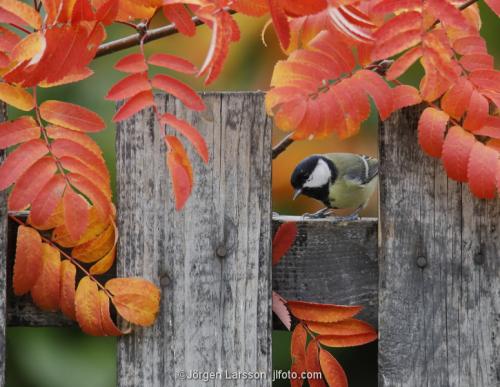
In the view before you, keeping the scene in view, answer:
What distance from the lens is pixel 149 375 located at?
2.25m

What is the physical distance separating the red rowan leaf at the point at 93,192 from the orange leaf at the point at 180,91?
0.29 m

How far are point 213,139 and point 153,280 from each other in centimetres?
42

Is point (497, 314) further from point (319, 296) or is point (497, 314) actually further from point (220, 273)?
point (220, 273)

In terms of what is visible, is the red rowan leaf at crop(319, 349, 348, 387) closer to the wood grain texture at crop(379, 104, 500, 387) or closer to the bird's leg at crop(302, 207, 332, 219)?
the wood grain texture at crop(379, 104, 500, 387)

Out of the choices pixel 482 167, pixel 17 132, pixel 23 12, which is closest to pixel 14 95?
pixel 17 132

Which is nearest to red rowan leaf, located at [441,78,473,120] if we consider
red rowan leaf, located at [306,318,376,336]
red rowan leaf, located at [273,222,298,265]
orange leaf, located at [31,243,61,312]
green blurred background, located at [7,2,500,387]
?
red rowan leaf, located at [273,222,298,265]

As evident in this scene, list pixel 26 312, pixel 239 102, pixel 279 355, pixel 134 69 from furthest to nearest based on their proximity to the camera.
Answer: pixel 279 355
pixel 26 312
pixel 239 102
pixel 134 69

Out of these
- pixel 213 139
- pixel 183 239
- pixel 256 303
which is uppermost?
pixel 213 139

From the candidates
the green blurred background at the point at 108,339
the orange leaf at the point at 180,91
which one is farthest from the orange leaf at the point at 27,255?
the green blurred background at the point at 108,339

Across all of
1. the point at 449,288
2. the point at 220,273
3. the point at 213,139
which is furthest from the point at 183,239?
the point at 449,288

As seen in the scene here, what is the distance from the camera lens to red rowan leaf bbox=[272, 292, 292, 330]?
7.52ft

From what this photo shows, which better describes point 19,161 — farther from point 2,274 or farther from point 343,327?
point 343,327

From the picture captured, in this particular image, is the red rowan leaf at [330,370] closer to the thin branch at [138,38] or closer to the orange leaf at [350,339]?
the orange leaf at [350,339]

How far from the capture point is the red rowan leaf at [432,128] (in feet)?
6.89
